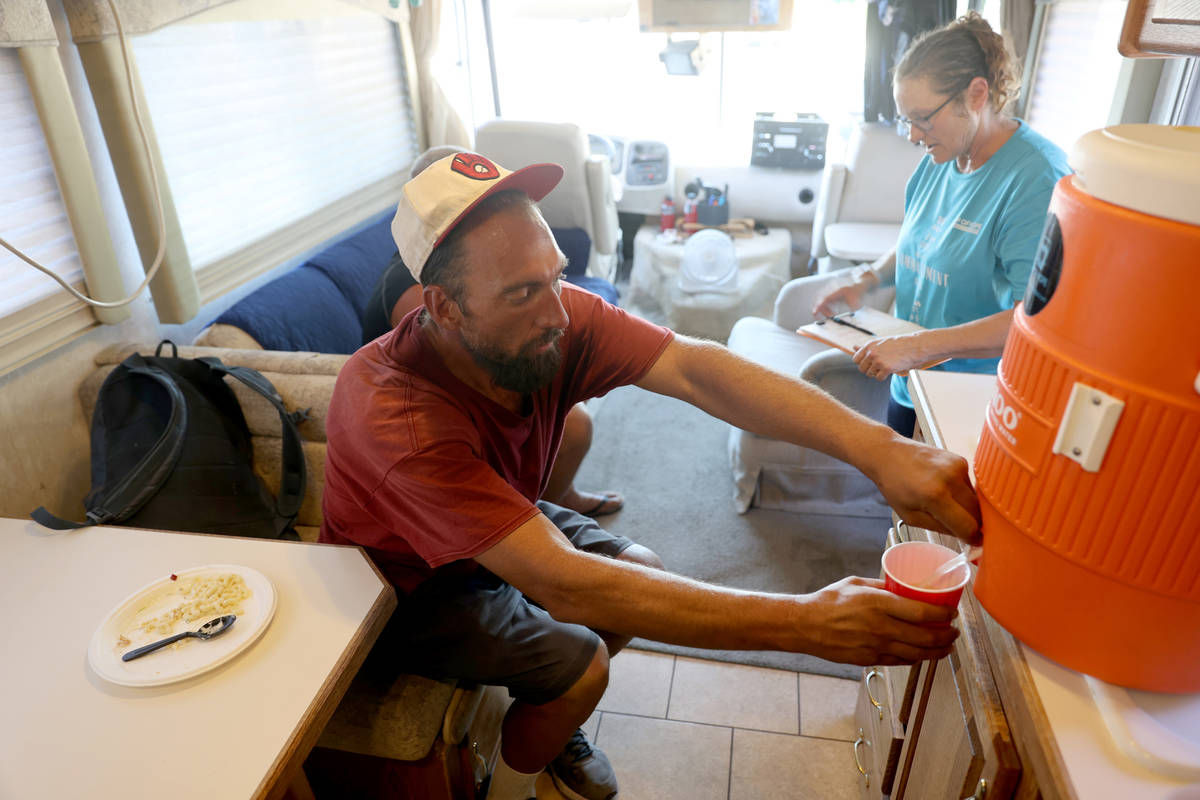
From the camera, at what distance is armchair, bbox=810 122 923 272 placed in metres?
3.62

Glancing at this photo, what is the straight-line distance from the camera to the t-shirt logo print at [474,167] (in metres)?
1.20

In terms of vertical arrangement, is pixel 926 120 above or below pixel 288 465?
above

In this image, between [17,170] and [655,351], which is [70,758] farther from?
[17,170]

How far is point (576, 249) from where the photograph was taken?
371cm

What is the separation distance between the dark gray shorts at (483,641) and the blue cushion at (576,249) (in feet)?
7.90

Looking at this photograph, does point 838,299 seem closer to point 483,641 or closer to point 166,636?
point 483,641

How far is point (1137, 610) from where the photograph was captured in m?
0.70

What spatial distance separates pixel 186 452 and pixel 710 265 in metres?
2.74

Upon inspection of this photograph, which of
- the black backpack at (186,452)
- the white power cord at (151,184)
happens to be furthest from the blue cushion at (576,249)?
the black backpack at (186,452)

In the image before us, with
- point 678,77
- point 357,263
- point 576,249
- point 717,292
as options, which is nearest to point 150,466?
point 357,263

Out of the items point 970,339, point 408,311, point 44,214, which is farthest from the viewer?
point 408,311

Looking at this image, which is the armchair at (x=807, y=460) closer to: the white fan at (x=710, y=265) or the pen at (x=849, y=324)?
the pen at (x=849, y=324)

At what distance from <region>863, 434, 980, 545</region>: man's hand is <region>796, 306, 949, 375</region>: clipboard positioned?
89cm

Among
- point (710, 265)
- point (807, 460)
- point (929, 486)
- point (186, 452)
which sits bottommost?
point (807, 460)
